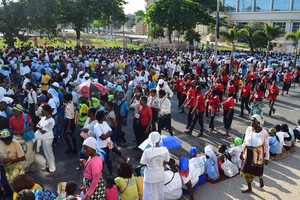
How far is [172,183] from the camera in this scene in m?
5.95

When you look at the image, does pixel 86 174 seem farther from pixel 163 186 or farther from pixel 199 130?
pixel 199 130

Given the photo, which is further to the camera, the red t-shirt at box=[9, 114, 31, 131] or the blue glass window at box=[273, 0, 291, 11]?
the blue glass window at box=[273, 0, 291, 11]

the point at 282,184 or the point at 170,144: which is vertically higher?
the point at 170,144

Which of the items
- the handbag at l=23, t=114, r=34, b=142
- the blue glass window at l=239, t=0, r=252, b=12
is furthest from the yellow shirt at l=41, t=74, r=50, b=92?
the blue glass window at l=239, t=0, r=252, b=12

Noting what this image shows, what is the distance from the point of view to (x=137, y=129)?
8227 millimetres

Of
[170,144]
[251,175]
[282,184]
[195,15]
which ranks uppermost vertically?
[195,15]

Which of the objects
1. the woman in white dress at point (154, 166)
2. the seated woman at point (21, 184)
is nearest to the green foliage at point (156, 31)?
the woman in white dress at point (154, 166)

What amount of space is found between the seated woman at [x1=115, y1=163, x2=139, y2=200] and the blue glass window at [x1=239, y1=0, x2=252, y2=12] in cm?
6558

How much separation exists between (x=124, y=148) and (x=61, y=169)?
1.95 m

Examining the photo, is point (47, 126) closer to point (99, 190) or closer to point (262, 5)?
point (99, 190)

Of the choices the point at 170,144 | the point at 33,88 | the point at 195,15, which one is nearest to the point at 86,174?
the point at 170,144

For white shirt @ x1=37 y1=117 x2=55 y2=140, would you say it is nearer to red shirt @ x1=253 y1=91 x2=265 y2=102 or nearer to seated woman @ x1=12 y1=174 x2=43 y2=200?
seated woman @ x1=12 y1=174 x2=43 y2=200

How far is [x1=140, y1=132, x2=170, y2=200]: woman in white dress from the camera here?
5.19m

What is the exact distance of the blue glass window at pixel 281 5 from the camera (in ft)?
195
